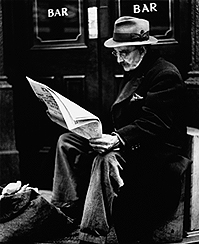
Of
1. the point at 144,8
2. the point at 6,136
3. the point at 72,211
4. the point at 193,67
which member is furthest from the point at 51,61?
the point at 72,211

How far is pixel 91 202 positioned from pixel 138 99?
0.79 m

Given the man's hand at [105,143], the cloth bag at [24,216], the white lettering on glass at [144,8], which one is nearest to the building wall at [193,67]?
the white lettering on glass at [144,8]

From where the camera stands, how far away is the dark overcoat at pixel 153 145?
3467 mm

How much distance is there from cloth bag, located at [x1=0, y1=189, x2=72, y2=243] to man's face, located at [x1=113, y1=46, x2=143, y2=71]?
3.80 feet

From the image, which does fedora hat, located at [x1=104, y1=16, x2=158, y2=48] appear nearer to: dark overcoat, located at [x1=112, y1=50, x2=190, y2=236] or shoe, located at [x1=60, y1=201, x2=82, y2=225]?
dark overcoat, located at [x1=112, y1=50, x2=190, y2=236]

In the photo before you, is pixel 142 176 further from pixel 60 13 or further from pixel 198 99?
pixel 60 13

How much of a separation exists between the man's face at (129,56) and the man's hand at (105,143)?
1.91ft

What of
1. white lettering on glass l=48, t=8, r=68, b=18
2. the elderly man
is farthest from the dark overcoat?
white lettering on glass l=48, t=8, r=68, b=18

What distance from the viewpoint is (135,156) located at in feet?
11.8

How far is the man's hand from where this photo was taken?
11.2 ft

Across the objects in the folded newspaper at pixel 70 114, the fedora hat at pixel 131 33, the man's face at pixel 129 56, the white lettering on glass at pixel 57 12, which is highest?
the white lettering on glass at pixel 57 12

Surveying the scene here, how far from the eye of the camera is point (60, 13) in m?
4.82

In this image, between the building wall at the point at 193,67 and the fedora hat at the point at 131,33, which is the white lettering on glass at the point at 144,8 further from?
the fedora hat at the point at 131,33

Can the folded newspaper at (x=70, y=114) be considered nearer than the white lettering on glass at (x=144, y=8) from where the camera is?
Yes
